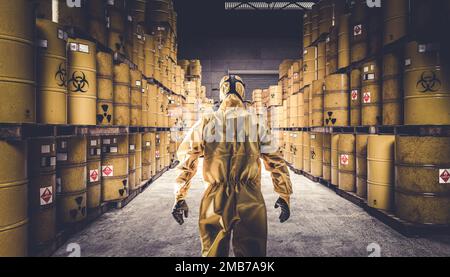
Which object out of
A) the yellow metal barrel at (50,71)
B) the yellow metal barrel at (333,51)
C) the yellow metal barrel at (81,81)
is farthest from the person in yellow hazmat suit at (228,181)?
the yellow metal barrel at (333,51)

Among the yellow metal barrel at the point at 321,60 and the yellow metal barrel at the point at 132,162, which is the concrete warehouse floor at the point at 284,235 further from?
the yellow metal barrel at the point at 321,60

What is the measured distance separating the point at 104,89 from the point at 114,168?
1.22 m

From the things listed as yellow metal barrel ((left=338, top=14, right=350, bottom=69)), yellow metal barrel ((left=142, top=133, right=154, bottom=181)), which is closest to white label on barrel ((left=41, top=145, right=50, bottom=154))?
yellow metal barrel ((left=142, top=133, right=154, bottom=181))

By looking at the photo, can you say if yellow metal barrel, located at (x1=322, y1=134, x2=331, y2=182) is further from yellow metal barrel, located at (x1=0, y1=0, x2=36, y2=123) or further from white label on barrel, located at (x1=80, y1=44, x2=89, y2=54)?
yellow metal barrel, located at (x1=0, y1=0, x2=36, y2=123)

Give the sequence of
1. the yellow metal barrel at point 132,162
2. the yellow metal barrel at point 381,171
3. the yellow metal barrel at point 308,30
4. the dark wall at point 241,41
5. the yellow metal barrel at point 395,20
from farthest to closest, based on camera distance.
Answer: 1. the dark wall at point 241,41
2. the yellow metal barrel at point 308,30
3. the yellow metal barrel at point 132,162
4. the yellow metal barrel at point 381,171
5. the yellow metal barrel at point 395,20

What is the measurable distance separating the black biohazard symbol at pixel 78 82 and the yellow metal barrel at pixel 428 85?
13.3ft

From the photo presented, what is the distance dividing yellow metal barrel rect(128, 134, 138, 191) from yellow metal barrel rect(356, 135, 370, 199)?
386cm

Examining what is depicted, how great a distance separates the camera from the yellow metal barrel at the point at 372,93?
14.3ft

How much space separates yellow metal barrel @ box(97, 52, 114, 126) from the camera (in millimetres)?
4168

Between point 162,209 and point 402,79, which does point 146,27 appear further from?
point 402,79

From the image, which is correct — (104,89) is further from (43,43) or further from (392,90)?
(392,90)

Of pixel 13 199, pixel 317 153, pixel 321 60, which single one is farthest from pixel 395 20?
pixel 13 199

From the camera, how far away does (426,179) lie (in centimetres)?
338

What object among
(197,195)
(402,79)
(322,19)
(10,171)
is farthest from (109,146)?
(322,19)
